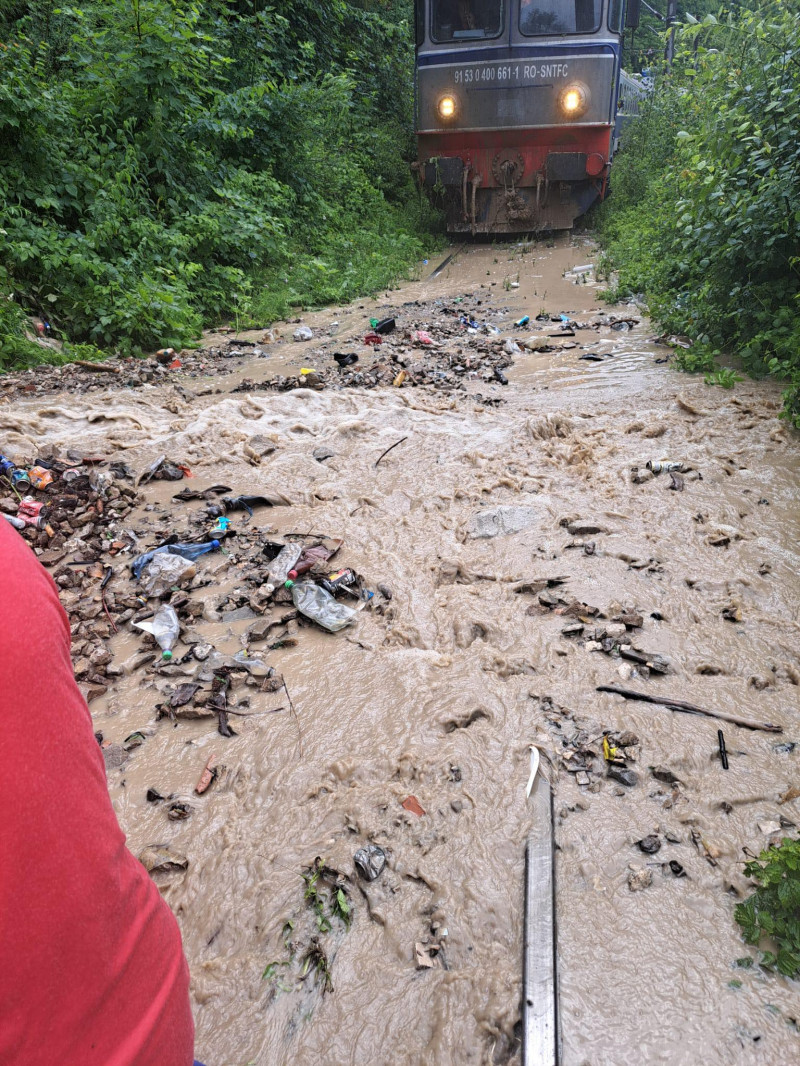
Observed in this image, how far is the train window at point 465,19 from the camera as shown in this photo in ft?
34.0

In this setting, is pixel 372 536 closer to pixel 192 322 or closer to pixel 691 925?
pixel 691 925

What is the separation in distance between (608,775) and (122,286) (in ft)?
22.1

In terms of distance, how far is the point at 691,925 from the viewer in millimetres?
1791

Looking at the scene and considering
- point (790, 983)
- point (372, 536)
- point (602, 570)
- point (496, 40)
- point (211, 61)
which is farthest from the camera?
point (496, 40)

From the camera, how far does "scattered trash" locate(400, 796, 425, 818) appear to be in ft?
7.14

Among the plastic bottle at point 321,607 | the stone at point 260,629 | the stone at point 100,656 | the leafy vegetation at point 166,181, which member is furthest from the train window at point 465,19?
the stone at point 100,656

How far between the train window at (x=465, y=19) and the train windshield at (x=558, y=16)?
1.23ft

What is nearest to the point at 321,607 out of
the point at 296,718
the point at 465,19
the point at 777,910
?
the point at 296,718

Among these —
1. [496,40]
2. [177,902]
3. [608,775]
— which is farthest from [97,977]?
[496,40]

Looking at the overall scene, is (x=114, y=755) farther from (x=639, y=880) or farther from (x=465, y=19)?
(x=465, y=19)

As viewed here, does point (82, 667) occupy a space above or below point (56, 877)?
below

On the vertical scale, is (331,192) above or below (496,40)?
below

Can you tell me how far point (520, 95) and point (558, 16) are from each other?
3.93 feet

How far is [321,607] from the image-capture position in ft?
10.2
